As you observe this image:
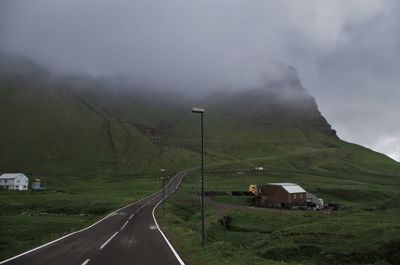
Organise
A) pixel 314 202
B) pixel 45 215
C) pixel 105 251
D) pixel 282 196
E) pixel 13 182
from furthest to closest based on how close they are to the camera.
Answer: pixel 13 182 → pixel 282 196 → pixel 314 202 → pixel 45 215 → pixel 105 251

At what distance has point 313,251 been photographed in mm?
40562

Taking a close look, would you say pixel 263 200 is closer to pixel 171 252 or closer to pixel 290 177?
pixel 290 177

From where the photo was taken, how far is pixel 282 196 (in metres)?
116

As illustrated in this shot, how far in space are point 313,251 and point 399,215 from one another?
21.3 m

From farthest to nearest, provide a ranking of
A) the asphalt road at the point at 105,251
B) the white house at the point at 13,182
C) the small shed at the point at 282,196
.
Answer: the white house at the point at 13,182 < the small shed at the point at 282,196 < the asphalt road at the point at 105,251

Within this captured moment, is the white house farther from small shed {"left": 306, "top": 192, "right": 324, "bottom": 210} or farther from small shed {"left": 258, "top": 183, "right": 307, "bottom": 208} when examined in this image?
small shed {"left": 306, "top": 192, "right": 324, "bottom": 210}

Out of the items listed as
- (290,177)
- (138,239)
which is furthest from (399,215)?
(290,177)

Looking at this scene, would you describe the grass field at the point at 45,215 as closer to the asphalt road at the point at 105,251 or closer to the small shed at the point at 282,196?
the asphalt road at the point at 105,251

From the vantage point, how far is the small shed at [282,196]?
114 metres

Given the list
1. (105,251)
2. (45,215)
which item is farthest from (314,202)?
Result: (105,251)

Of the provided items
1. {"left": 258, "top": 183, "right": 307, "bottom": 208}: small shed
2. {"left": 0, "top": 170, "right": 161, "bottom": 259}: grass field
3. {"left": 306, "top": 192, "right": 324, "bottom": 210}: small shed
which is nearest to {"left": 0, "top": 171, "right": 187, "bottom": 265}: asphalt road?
{"left": 0, "top": 170, "right": 161, "bottom": 259}: grass field

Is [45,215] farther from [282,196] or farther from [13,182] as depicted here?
[13,182]

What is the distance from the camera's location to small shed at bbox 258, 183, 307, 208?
114 metres

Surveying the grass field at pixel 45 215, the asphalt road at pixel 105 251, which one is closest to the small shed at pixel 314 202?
the grass field at pixel 45 215
